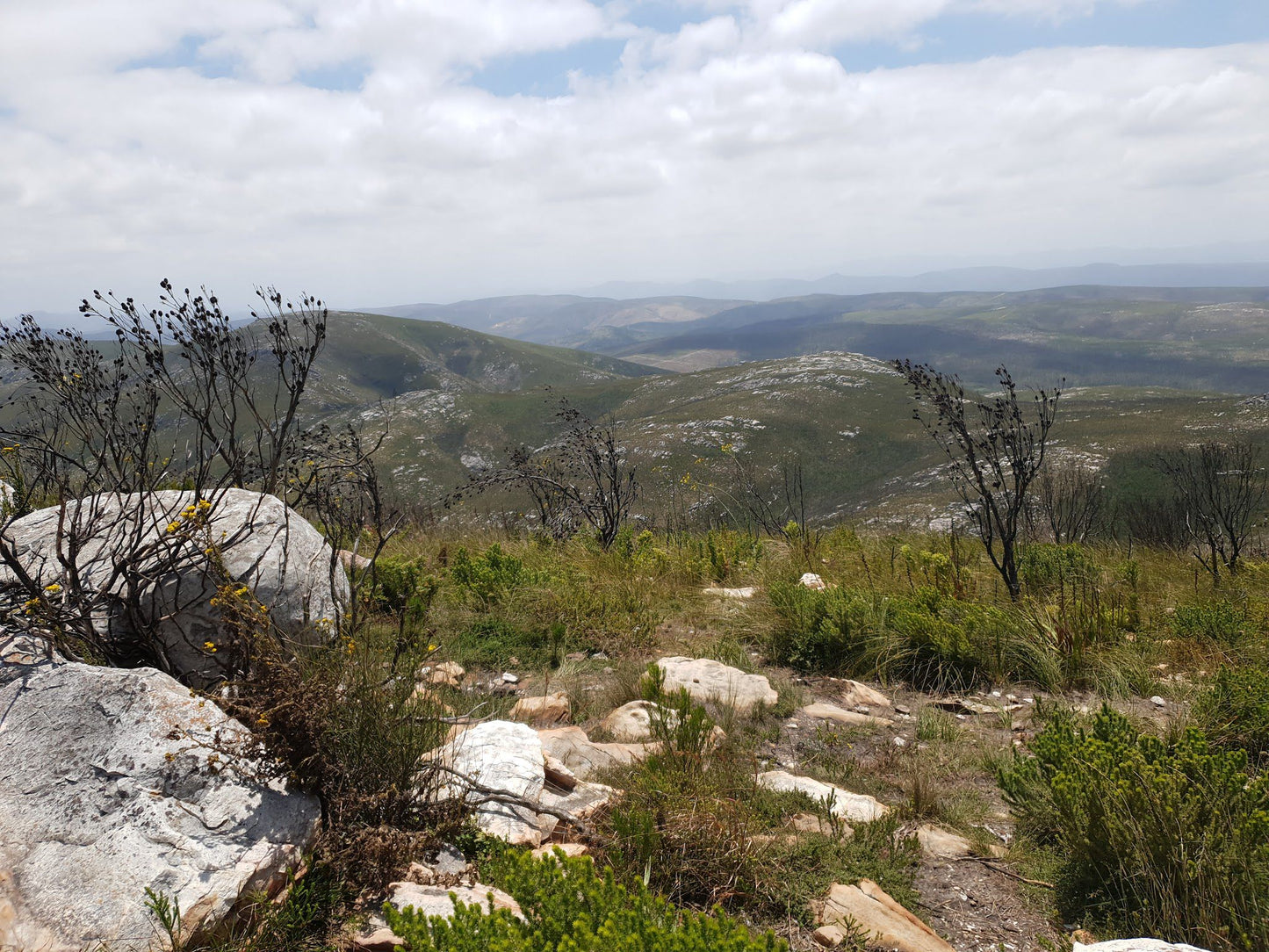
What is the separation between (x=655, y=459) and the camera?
9575 centimetres

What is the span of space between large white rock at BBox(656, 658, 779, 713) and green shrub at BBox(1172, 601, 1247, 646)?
374cm

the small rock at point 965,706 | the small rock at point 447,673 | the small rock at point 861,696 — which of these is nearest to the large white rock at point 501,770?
the small rock at point 447,673

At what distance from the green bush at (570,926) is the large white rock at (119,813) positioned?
3.33 ft

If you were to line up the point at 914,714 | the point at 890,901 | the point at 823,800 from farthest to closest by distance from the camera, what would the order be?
1. the point at 914,714
2. the point at 823,800
3. the point at 890,901

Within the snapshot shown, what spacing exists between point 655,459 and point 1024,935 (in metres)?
92.9

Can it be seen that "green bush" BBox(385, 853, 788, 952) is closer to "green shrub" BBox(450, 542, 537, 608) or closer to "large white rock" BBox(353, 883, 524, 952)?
"large white rock" BBox(353, 883, 524, 952)

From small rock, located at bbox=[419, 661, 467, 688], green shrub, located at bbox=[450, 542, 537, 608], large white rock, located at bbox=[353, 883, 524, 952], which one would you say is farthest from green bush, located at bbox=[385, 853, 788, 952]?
green shrub, located at bbox=[450, 542, 537, 608]

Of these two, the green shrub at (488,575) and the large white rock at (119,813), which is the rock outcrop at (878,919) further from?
the green shrub at (488,575)

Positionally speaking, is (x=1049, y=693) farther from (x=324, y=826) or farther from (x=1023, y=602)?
(x=324, y=826)

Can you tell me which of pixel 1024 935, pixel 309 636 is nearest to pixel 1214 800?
pixel 1024 935

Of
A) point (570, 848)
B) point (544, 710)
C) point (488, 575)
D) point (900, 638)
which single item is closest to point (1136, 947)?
point (570, 848)

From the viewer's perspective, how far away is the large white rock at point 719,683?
5297 mm

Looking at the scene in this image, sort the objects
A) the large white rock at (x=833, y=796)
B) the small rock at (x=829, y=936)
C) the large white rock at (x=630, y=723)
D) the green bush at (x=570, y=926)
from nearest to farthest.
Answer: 1. the green bush at (x=570, y=926)
2. the small rock at (x=829, y=936)
3. the large white rock at (x=833, y=796)
4. the large white rock at (x=630, y=723)

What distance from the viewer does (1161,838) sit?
296 cm
